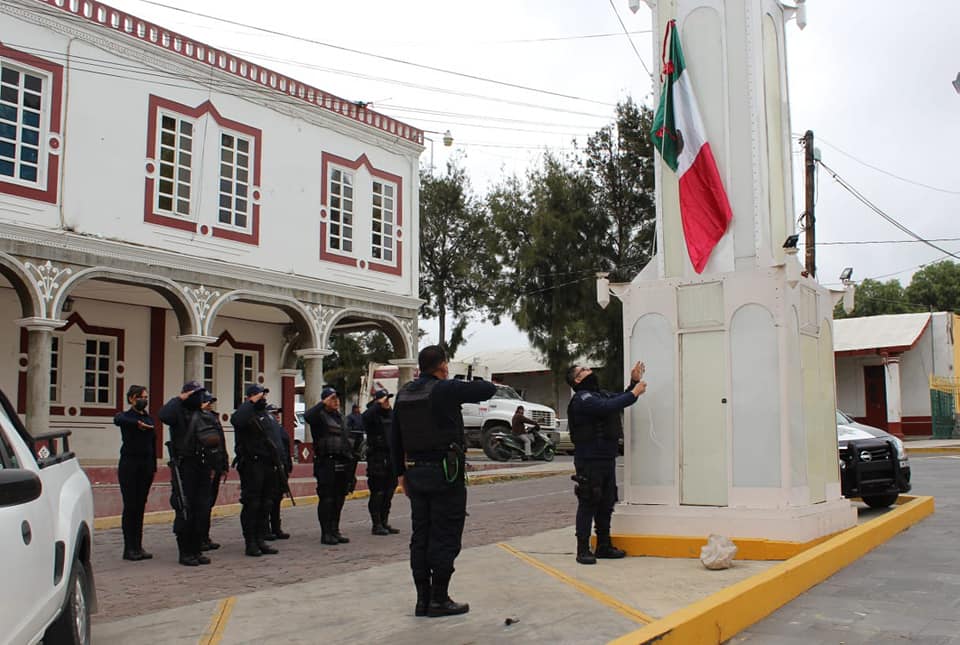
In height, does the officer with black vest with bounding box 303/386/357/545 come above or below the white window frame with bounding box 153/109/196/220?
below

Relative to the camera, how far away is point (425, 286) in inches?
1561

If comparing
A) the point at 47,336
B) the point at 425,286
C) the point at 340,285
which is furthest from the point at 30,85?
the point at 425,286

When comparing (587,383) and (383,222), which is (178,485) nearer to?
(587,383)

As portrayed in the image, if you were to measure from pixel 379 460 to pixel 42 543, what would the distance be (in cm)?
746

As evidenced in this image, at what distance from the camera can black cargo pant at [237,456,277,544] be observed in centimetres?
1003

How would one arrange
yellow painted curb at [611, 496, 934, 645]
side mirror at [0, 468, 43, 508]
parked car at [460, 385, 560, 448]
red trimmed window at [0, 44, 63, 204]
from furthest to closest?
parked car at [460, 385, 560, 448] < red trimmed window at [0, 44, 63, 204] < yellow painted curb at [611, 496, 934, 645] < side mirror at [0, 468, 43, 508]

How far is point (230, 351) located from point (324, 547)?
534 inches

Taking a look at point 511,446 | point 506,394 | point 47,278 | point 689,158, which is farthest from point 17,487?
point 506,394

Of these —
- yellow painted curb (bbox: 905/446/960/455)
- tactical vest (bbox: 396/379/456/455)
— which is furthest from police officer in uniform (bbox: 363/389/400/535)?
yellow painted curb (bbox: 905/446/960/455)

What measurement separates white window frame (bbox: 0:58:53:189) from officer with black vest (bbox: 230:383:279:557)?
7.65 m

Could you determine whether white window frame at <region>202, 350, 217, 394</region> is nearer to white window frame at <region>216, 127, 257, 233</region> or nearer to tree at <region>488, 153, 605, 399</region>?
white window frame at <region>216, 127, 257, 233</region>

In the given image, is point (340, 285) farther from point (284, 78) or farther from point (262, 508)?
point (262, 508)

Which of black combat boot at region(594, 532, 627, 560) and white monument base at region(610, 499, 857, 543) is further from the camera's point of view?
black combat boot at region(594, 532, 627, 560)

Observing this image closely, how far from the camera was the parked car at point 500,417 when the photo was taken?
87.0 feet
